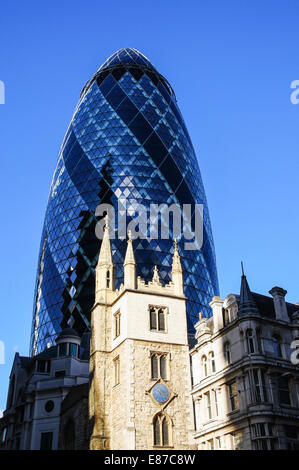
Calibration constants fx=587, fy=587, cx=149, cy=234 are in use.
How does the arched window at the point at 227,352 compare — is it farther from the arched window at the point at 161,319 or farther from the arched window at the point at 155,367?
the arched window at the point at 161,319

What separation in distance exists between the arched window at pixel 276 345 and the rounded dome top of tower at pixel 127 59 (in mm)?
62805

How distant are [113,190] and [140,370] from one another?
38211mm

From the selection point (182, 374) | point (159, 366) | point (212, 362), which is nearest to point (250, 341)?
point (212, 362)

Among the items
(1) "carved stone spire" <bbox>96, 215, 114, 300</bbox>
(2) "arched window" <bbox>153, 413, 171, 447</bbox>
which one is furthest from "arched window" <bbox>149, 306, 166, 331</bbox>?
(2) "arched window" <bbox>153, 413, 171, 447</bbox>

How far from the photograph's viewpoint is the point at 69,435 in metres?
39.6

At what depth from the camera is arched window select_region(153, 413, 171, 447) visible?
3072 cm

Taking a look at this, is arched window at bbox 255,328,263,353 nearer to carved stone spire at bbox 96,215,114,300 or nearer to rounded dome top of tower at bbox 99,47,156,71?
carved stone spire at bbox 96,215,114,300

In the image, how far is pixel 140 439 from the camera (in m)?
30.2

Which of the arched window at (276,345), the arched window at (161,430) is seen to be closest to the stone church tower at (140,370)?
the arched window at (161,430)

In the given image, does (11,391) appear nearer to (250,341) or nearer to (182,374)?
(182,374)

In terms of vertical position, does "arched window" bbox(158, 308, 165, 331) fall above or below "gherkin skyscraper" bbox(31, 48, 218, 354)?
below

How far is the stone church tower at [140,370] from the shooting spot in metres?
30.9

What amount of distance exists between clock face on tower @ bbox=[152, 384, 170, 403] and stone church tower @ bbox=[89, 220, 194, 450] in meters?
0.02
